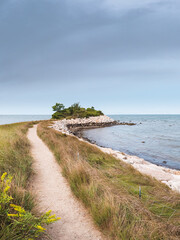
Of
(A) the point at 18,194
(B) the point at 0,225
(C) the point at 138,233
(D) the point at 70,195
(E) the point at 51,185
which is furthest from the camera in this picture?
(E) the point at 51,185

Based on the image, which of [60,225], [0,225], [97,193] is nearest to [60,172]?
[97,193]

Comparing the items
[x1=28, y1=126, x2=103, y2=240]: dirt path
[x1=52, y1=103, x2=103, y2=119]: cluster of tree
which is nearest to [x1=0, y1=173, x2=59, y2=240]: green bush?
[x1=28, y1=126, x2=103, y2=240]: dirt path

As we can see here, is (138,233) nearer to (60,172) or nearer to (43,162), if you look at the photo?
(60,172)

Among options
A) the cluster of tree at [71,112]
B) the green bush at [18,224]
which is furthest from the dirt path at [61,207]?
the cluster of tree at [71,112]

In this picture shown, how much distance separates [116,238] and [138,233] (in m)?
0.39

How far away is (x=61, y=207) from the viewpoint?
3891 mm

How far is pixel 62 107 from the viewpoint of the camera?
63.7 meters

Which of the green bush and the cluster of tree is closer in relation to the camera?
the green bush

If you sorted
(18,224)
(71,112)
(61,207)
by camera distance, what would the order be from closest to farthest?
(18,224) < (61,207) < (71,112)

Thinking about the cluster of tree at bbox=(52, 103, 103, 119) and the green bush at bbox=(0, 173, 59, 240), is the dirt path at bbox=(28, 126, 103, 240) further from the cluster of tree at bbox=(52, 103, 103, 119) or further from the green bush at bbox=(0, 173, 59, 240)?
the cluster of tree at bbox=(52, 103, 103, 119)

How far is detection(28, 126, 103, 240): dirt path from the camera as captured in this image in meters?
3.00

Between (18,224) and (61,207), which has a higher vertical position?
(18,224)

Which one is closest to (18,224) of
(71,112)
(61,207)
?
(61,207)

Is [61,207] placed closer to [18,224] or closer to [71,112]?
[18,224]
